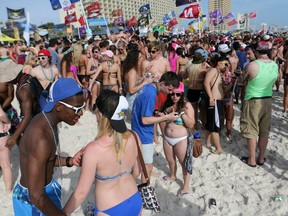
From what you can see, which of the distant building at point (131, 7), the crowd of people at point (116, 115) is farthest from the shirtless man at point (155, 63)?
the distant building at point (131, 7)

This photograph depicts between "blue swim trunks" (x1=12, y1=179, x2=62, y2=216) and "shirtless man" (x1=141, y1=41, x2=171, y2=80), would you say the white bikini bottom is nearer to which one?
"blue swim trunks" (x1=12, y1=179, x2=62, y2=216)

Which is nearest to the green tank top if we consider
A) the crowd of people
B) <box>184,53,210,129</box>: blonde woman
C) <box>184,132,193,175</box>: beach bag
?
the crowd of people

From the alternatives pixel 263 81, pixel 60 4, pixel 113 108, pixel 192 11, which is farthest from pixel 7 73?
pixel 60 4

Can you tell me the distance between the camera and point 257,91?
13.1 ft

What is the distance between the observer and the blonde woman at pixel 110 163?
171 centimetres

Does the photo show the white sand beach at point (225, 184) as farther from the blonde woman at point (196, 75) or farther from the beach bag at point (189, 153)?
the blonde woman at point (196, 75)

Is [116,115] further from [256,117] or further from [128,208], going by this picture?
[256,117]

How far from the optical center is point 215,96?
4.55 metres

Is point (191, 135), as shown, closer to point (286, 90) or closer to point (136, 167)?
point (136, 167)

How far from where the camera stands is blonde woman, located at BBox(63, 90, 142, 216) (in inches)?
67.2

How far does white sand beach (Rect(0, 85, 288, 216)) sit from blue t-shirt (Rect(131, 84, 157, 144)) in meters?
1.06

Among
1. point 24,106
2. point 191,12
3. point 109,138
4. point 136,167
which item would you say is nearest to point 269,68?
point 136,167

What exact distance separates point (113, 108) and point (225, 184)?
2888 millimetres

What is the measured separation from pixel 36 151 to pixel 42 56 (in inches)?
138
